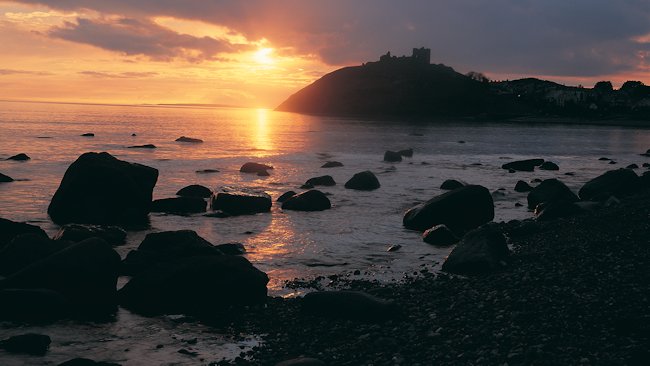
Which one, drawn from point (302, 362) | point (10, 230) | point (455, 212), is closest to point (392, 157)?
point (455, 212)

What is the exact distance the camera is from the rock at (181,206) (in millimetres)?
23719

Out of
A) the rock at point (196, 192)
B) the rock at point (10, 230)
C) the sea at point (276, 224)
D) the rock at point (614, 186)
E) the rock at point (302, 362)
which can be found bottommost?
the sea at point (276, 224)

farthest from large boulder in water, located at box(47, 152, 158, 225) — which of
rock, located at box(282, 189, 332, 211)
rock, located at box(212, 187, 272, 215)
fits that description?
rock, located at box(282, 189, 332, 211)

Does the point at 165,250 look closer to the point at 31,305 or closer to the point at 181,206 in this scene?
the point at 31,305

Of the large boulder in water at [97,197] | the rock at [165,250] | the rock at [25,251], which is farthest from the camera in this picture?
the large boulder in water at [97,197]

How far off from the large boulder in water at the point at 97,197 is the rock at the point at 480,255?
39.8ft

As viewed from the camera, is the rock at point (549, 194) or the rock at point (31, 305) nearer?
the rock at point (31, 305)

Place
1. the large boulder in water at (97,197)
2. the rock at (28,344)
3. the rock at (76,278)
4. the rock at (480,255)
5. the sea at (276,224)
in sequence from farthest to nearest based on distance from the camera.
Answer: the large boulder in water at (97,197)
the rock at (480,255)
the rock at (76,278)
the sea at (276,224)
the rock at (28,344)

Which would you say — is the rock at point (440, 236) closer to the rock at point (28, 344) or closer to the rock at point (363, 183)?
the rock at point (28, 344)

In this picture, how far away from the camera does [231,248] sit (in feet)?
54.8

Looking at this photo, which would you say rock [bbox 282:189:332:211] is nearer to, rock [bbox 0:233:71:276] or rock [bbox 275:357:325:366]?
rock [bbox 0:233:71:276]

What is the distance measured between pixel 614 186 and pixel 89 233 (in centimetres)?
2229

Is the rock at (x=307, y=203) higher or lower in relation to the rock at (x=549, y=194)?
A: lower

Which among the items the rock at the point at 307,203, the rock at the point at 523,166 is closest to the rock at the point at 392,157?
the rock at the point at 523,166
